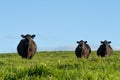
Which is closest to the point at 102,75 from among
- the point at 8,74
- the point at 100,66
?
the point at 8,74

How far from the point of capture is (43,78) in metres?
10.5

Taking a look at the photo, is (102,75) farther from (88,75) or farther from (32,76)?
(32,76)

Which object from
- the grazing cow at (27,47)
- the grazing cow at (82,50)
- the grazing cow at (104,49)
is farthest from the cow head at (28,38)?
the grazing cow at (104,49)

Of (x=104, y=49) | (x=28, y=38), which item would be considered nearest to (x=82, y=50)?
(x=104, y=49)

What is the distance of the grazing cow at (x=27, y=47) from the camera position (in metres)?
32.7

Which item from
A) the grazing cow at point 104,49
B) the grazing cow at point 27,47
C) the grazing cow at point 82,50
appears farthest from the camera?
the grazing cow at point 104,49

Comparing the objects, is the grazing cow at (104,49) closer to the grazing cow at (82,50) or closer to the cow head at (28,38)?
the grazing cow at (82,50)

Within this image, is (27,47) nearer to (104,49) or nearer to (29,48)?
(29,48)

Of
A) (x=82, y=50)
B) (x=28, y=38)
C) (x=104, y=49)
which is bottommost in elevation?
(x=82, y=50)

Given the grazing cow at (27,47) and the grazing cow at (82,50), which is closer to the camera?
the grazing cow at (27,47)

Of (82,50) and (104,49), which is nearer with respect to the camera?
(82,50)

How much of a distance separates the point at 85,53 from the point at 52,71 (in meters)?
25.7

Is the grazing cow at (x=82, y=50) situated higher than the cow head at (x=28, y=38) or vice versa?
the cow head at (x=28, y=38)

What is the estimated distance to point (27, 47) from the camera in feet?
108
